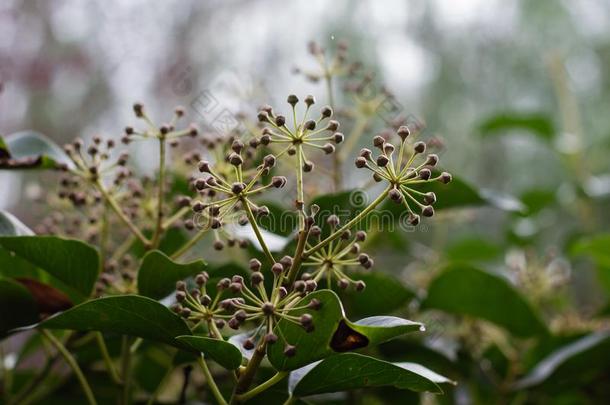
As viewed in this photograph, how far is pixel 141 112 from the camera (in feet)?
2.47

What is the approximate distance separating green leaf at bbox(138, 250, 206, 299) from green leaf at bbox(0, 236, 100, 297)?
0.23 ft

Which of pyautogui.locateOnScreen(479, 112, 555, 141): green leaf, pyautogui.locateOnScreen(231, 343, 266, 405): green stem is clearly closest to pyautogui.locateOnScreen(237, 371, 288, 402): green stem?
pyautogui.locateOnScreen(231, 343, 266, 405): green stem

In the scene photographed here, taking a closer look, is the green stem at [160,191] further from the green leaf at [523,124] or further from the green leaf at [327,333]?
the green leaf at [523,124]

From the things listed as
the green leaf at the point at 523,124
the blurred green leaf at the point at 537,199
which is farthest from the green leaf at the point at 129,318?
the green leaf at the point at 523,124

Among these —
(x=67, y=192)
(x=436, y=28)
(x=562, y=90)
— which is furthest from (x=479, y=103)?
(x=67, y=192)

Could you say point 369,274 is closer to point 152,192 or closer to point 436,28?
point 152,192

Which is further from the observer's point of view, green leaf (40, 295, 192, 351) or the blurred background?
the blurred background

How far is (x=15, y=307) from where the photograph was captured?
2.39ft

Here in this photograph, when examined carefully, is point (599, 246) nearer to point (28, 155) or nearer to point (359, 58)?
point (28, 155)

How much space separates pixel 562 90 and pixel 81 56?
2576 mm

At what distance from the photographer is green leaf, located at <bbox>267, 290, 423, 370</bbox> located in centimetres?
54

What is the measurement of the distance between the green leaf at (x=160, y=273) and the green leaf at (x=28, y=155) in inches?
7.8

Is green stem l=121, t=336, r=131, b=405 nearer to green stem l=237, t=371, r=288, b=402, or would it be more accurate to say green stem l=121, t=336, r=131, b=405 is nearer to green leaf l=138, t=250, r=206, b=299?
green leaf l=138, t=250, r=206, b=299

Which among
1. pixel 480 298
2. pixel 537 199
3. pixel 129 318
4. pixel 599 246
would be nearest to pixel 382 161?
pixel 129 318
